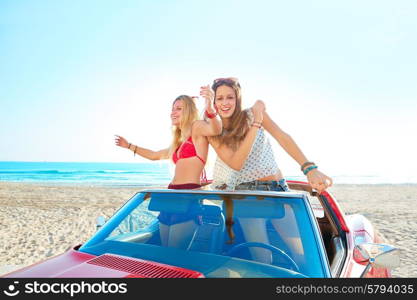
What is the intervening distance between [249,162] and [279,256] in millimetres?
923

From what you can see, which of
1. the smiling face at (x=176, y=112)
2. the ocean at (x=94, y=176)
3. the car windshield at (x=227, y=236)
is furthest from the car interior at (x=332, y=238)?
the ocean at (x=94, y=176)

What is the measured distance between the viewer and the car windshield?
182 centimetres

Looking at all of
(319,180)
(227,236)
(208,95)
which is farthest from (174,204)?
(319,180)

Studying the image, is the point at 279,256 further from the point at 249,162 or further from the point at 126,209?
the point at 126,209

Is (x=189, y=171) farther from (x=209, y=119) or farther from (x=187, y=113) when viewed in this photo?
(x=187, y=113)

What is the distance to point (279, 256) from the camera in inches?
76.8

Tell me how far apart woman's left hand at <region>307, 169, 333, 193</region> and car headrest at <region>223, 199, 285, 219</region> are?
511 mm

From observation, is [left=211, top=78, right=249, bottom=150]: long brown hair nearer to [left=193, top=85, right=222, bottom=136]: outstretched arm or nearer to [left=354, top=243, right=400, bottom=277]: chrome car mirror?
[left=193, top=85, right=222, bottom=136]: outstretched arm

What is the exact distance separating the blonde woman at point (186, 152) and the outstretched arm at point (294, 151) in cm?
46

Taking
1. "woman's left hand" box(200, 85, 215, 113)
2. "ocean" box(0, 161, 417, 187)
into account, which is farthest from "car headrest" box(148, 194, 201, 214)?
"ocean" box(0, 161, 417, 187)

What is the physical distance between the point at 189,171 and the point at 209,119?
0.49m

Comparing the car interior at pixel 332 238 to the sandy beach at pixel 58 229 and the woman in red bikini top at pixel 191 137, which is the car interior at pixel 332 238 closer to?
the woman in red bikini top at pixel 191 137

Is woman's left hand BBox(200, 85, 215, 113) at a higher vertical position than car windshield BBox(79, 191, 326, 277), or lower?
higher

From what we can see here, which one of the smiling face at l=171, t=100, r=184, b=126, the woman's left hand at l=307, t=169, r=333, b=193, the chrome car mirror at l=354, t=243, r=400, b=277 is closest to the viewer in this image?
the chrome car mirror at l=354, t=243, r=400, b=277
